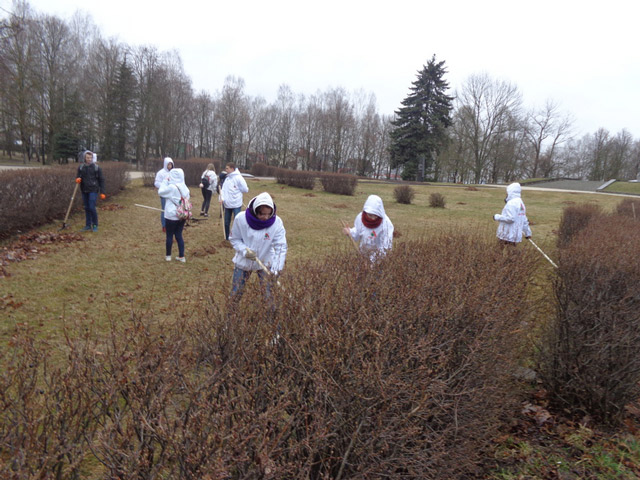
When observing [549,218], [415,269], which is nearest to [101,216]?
[415,269]

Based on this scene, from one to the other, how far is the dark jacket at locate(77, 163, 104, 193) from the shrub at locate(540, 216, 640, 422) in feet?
29.5

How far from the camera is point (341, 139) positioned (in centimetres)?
5400

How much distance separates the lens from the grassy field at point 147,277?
2840 mm

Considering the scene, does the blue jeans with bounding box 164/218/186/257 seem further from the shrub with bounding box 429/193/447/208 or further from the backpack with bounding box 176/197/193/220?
the shrub with bounding box 429/193/447/208

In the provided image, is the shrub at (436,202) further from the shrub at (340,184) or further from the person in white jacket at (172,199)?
the person in white jacket at (172,199)

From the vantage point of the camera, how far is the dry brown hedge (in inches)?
55.3

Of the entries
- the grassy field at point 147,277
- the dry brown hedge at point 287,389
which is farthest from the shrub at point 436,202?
the dry brown hedge at point 287,389

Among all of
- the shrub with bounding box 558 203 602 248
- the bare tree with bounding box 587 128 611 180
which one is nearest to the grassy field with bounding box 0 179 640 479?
the shrub with bounding box 558 203 602 248

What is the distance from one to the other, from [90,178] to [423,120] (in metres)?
36.8

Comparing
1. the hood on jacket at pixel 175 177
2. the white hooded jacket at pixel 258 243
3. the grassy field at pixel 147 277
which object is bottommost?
the grassy field at pixel 147 277

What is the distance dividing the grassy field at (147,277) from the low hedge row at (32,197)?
0.44 meters

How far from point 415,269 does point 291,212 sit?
37.1 ft

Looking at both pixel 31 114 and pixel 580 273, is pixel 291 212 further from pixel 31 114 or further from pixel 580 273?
pixel 31 114

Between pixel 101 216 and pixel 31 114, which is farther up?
pixel 31 114
